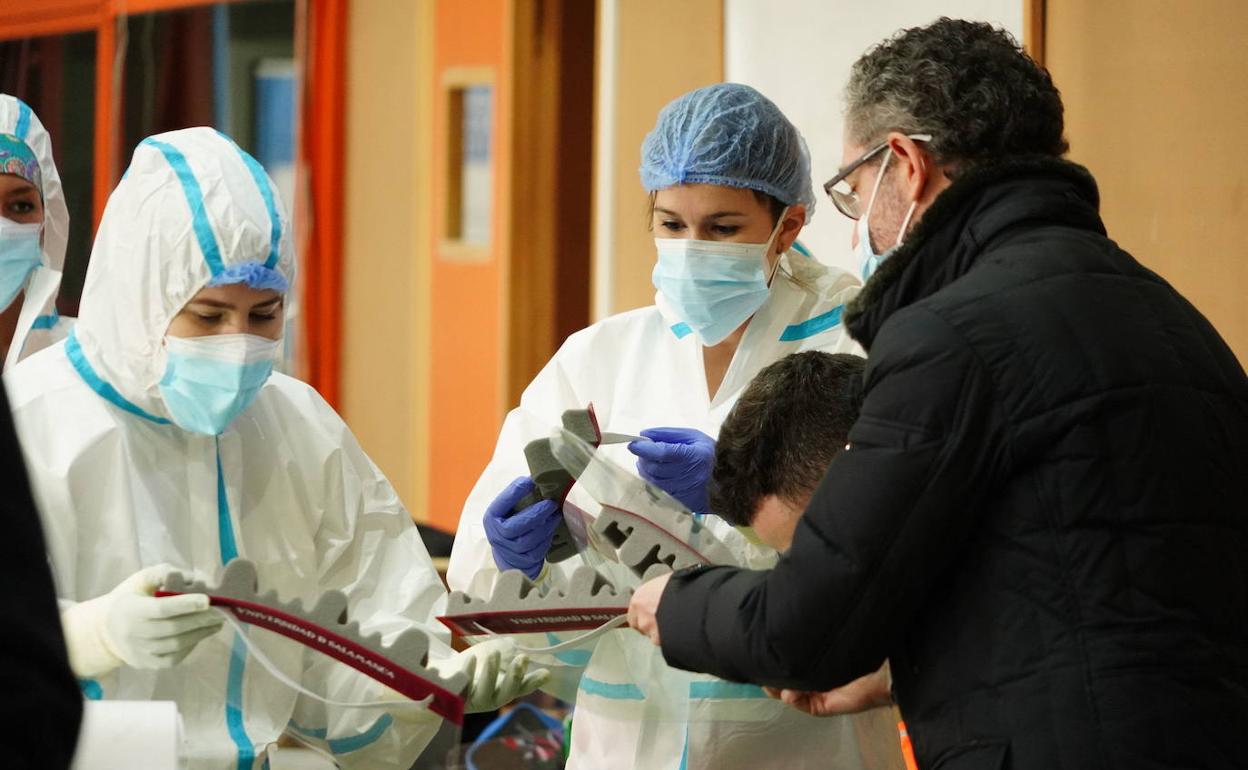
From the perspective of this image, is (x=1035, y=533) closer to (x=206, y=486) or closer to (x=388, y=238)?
(x=206, y=486)

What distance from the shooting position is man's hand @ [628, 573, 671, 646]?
5.74ft

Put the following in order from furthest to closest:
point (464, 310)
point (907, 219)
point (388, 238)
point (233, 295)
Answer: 1. point (388, 238)
2. point (464, 310)
3. point (233, 295)
4. point (907, 219)

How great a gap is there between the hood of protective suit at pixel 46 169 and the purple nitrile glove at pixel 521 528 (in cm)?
124

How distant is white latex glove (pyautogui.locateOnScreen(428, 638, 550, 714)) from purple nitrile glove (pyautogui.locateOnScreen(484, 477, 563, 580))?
155 millimetres

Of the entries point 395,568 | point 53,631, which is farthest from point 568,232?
point 53,631

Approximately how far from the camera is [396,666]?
182cm

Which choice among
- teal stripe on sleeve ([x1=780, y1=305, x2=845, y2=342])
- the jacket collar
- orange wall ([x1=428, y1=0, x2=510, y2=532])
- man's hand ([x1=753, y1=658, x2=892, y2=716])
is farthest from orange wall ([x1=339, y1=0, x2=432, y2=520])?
the jacket collar

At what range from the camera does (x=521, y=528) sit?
210 cm

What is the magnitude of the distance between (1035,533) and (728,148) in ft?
3.55

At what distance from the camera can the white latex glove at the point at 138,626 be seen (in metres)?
1.67

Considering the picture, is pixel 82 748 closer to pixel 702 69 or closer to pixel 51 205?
pixel 51 205

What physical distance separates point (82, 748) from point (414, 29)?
4.09 metres

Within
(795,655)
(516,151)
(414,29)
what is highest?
(414,29)

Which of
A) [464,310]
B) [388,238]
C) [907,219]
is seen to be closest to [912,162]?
[907,219]
